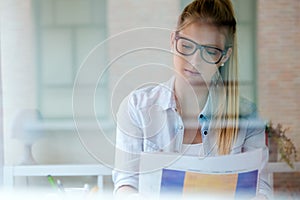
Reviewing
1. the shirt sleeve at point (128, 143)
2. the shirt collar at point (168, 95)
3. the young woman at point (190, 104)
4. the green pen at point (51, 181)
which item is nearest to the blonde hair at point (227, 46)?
the young woman at point (190, 104)

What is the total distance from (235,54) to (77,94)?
496mm

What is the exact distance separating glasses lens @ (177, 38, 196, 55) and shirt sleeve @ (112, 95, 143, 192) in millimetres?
215

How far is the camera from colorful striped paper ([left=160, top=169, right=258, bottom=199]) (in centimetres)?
111

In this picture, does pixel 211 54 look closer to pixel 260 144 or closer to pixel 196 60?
pixel 196 60

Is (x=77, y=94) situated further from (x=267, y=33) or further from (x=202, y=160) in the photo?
(x=267, y=33)

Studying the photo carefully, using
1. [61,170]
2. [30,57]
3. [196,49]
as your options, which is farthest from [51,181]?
[196,49]

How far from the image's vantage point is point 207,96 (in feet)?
3.87

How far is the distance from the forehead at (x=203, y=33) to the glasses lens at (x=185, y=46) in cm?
2

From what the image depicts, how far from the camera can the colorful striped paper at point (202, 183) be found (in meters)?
1.11

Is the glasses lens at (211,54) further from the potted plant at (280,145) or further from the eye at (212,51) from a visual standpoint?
the potted plant at (280,145)

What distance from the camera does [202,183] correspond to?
3.65ft

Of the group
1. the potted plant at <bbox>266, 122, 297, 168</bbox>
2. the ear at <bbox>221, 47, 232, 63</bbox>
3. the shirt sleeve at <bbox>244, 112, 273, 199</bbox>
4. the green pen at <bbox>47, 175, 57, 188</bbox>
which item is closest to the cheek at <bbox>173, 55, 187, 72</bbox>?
the ear at <bbox>221, 47, 232, 63</bbox>

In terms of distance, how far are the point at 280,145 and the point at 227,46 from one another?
1.30 ft

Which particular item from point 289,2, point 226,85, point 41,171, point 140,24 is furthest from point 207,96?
point 41,171
